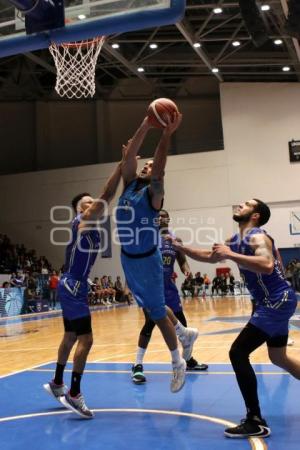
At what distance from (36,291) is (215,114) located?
15.4 m

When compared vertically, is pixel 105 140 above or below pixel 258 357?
above

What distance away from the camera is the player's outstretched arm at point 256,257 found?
3.68 metres

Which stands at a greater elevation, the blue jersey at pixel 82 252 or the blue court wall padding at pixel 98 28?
the blue court wall padding at pixel 98 28

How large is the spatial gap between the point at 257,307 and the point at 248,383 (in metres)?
0.59

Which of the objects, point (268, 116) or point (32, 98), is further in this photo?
point (32, 98)

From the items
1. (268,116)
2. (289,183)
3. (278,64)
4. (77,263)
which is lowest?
(77,263)

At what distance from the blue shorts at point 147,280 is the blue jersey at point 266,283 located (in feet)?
2.27

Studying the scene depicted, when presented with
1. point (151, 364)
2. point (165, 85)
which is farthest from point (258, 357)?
point (165, 85)

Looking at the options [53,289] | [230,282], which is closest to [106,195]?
[53,289]

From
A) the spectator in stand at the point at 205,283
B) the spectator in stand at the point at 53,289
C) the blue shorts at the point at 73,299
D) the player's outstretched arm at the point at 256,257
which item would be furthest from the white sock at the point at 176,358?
the spectator in stand at the point at 205,283

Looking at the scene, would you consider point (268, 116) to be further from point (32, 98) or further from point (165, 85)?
point (32, 98)

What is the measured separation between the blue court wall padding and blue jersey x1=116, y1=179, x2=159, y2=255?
226 centimetres

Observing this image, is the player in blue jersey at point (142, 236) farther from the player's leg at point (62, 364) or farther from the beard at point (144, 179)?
the player's leg at point (62, 364)

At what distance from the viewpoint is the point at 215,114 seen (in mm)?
29734
